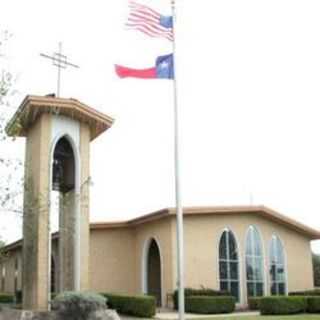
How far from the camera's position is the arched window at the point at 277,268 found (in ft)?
105

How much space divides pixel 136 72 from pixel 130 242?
56.1 feet

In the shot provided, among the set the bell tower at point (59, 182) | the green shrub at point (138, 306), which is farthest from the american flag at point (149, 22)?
the green shrub at point (138, 306)

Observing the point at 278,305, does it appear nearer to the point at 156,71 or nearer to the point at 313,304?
the point at 313,304

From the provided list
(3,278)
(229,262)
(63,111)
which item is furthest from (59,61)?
(3,278)

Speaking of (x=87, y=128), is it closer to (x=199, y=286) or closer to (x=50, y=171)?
(x=50, y=171)

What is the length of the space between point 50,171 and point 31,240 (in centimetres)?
262

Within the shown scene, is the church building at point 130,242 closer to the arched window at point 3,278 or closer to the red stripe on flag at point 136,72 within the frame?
the red stripe on flag at point 136,72

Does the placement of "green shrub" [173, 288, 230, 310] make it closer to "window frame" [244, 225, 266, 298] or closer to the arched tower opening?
"window frame" [244, 225, 266, 298]

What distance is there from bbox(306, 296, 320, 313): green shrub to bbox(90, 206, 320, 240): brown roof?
5460 mm

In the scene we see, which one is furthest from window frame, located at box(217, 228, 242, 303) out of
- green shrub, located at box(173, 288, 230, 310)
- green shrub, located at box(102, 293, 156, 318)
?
green shrub, located at box(102, 293, 156, 318)

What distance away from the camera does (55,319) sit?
2052cm

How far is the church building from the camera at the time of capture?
923 inches

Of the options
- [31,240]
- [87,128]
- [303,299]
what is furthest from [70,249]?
[303,299]

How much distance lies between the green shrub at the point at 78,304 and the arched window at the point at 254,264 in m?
12.3
